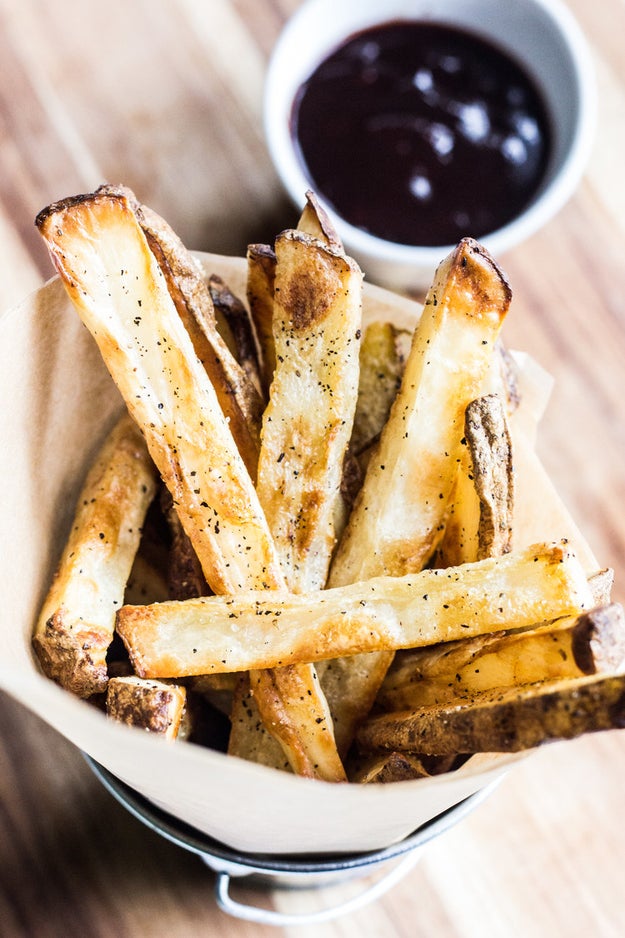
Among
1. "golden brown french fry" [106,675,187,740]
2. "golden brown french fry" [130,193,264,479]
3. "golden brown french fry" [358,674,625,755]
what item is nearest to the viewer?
"golden brown french fry" [358,674,625,755]

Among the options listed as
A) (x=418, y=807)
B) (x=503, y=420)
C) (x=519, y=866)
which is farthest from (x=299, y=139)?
(x=519, y=866)

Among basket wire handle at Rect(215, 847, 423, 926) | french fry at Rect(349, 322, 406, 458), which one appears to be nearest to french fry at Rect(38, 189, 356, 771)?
french fry at Rect(349, 322, 406, 458)

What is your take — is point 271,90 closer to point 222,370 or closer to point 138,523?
point 222,370

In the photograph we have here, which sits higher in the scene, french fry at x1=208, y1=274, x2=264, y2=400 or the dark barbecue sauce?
the dark barbecue sauce

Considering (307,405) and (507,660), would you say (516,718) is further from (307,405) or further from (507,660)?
(307,405)

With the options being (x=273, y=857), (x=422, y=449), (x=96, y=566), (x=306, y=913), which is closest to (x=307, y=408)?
(x=422, y=449)

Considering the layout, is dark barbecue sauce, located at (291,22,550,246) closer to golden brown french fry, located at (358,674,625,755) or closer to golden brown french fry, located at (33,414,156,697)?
golden brown french fry, located at (33,414,156,697)

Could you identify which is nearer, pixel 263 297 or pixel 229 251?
pixel 263 297
